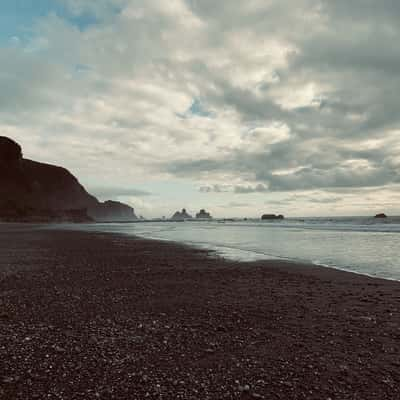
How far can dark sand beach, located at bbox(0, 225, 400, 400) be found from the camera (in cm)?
468

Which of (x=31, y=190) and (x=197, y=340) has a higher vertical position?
(x=31, y=190)

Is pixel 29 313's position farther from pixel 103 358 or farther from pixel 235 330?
pixel 235 330

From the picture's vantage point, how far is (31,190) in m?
136

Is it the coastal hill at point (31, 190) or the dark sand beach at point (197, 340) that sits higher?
the coastal hill at point (31, 190)

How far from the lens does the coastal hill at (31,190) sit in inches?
4503

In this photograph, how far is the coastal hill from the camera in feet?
375

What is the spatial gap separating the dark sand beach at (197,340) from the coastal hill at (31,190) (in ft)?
372

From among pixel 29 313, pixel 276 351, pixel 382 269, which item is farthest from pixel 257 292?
pixel 382 269

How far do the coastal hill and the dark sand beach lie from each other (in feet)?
372

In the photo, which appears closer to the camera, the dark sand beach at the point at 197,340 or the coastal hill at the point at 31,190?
the dark sand beach at the point at 197,340

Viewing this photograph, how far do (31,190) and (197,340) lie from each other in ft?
497

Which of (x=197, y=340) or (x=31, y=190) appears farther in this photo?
(x=31, y=190)

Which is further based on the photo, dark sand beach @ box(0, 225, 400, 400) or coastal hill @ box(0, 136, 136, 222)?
coastal hill @ box(0, 136, 136, 222)

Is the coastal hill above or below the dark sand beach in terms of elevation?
above
